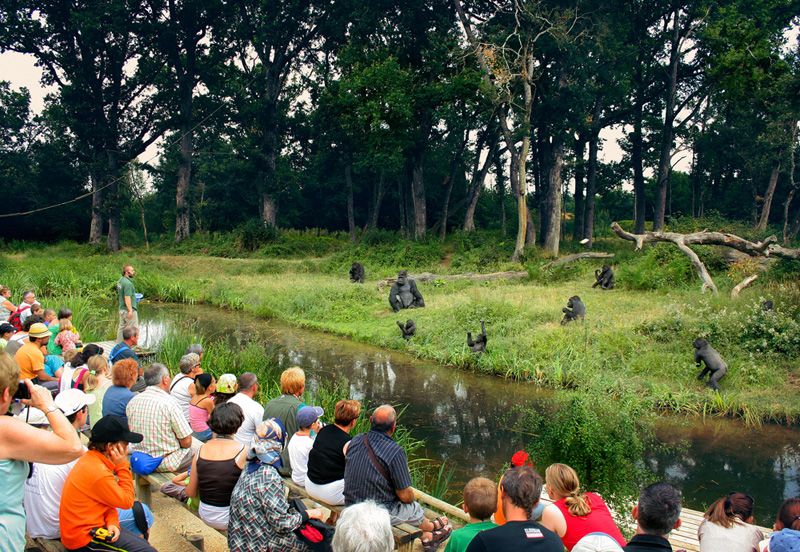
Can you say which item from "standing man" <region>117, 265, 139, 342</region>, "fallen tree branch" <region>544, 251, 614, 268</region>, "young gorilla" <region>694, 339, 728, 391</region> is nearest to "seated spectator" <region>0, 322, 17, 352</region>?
"standing man" <region>117, 265, 139, 342</region>

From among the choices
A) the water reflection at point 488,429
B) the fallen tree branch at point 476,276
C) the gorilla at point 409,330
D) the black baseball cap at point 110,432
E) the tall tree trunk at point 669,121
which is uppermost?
Result: the tall tree trunk at point 669,121

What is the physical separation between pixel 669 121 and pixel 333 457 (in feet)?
94.1

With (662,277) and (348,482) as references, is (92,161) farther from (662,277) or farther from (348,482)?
(348,482)

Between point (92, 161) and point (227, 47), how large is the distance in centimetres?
Answer: 935

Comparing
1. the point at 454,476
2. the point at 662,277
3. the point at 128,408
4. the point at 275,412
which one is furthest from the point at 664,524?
the point at 662,277

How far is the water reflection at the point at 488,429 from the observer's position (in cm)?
809

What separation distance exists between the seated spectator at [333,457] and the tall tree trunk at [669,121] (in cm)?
2682

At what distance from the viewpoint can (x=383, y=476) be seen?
4605mm

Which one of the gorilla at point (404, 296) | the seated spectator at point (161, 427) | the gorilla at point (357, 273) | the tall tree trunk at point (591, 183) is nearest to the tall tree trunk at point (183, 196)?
the gorilla at point (357, 273)

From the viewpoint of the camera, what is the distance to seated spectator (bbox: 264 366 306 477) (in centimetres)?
580

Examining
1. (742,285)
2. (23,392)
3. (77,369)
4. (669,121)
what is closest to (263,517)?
(23,392)

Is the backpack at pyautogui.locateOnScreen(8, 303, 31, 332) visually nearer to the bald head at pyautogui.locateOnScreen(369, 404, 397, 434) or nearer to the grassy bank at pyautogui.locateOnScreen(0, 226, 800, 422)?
the grassy bank at pyautogui.locateOnScreen(0, 226, 800, 422)

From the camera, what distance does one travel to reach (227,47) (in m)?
35.5

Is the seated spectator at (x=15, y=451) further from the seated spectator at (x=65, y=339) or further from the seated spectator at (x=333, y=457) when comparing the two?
the seated spectator at (x=65, y=339)
